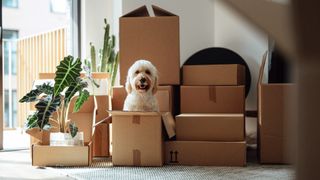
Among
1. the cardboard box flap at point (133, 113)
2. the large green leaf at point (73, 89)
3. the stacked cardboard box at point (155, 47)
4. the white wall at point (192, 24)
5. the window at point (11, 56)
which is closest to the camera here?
the cardboard box flap at point (133, 113)

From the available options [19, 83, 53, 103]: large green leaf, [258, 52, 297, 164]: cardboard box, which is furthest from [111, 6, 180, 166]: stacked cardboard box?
[258, 52, 297, 164]: cardboard box

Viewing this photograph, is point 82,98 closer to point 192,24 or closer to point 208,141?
point 208,141

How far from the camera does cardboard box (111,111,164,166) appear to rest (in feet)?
7.85

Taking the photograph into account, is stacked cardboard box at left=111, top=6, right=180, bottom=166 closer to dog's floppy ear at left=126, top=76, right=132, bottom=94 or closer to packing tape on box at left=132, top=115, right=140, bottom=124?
dog's floppy ear at left=126, top=76, right=132, bottom=94

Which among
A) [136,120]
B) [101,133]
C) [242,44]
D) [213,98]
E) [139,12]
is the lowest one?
[101,133]

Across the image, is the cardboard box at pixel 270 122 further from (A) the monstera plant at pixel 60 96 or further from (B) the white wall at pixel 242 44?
(A) the monstera plant at pixel 60 96

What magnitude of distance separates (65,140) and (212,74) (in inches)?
43.0

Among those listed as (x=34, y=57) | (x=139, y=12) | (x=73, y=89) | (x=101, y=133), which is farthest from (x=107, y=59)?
(x=34, y=57)

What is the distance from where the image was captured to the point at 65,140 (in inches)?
97.3

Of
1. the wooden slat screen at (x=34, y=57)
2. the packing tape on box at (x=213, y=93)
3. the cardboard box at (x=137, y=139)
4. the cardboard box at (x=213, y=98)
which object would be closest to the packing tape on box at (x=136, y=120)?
the cardboard box at (x=137, y=139)

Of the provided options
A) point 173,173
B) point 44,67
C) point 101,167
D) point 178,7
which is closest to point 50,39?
point 44,67

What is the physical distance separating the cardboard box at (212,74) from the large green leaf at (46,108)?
3.06 ft

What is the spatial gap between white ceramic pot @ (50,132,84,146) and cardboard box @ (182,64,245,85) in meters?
0.87

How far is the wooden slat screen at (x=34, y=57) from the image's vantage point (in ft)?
14.9
